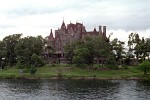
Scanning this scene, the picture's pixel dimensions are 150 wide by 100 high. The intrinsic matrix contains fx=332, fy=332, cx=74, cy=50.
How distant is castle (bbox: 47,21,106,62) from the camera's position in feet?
520

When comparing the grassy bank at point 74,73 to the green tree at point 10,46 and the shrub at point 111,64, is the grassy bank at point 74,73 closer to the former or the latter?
the shrub at point 111,64

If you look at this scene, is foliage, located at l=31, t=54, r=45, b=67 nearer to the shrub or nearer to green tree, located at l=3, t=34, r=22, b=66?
green tree, located at l=3, t=34, r=22, b=66

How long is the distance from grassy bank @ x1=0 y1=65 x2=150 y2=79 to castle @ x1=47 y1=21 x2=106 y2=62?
32.1 m

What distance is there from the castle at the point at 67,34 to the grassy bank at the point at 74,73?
3214 centimetres

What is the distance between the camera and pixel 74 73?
391ft

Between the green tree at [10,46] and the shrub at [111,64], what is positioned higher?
the green tree at [10,46]

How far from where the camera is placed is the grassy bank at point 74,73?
113812 millimetres

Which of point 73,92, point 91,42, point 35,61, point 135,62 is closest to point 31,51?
point 35,61

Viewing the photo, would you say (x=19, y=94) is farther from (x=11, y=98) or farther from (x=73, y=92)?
(x=73, y=92)

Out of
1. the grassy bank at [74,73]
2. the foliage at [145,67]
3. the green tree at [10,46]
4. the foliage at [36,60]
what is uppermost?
the green tree at [10,46]

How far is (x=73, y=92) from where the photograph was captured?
A: 7475 cm

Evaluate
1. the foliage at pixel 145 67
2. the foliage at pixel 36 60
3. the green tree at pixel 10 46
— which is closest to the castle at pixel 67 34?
the green tree at pixel 10 46

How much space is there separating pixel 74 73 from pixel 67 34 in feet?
146

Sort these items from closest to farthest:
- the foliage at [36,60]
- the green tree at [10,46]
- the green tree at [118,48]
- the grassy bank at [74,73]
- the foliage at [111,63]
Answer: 1. the grassy bank at [74,73]
2. the foliage at [111,63]
3. the foliage at [36,60]
4. the green tree at [118,48]
5. the green tree at [10,46]
